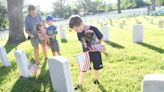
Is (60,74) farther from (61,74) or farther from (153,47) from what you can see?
(153,47)

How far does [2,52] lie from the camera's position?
32.3 feet

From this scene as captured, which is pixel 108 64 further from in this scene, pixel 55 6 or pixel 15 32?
pixel 55 6

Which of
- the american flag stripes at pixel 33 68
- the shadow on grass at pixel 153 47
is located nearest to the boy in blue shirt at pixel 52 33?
the american flag stripes at pixel 33 68

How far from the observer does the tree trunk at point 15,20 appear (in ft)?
61.5

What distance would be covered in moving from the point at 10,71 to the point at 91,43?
3.68 metres

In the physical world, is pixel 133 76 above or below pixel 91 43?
below

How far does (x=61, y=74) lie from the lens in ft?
19.6

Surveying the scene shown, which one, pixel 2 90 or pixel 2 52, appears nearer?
pixel 2 90

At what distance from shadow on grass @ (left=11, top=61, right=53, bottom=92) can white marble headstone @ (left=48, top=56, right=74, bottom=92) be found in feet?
2.18

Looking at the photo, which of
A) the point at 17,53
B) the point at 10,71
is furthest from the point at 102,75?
the point at 10,71

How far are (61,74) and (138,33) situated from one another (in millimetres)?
7869

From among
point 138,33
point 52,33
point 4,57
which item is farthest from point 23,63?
point 138,33

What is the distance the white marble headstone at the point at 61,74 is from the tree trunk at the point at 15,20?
1316 centimetres

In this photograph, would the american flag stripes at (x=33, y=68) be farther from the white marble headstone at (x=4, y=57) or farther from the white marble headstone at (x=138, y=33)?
the white marble headstone at (x=138, y=33)
